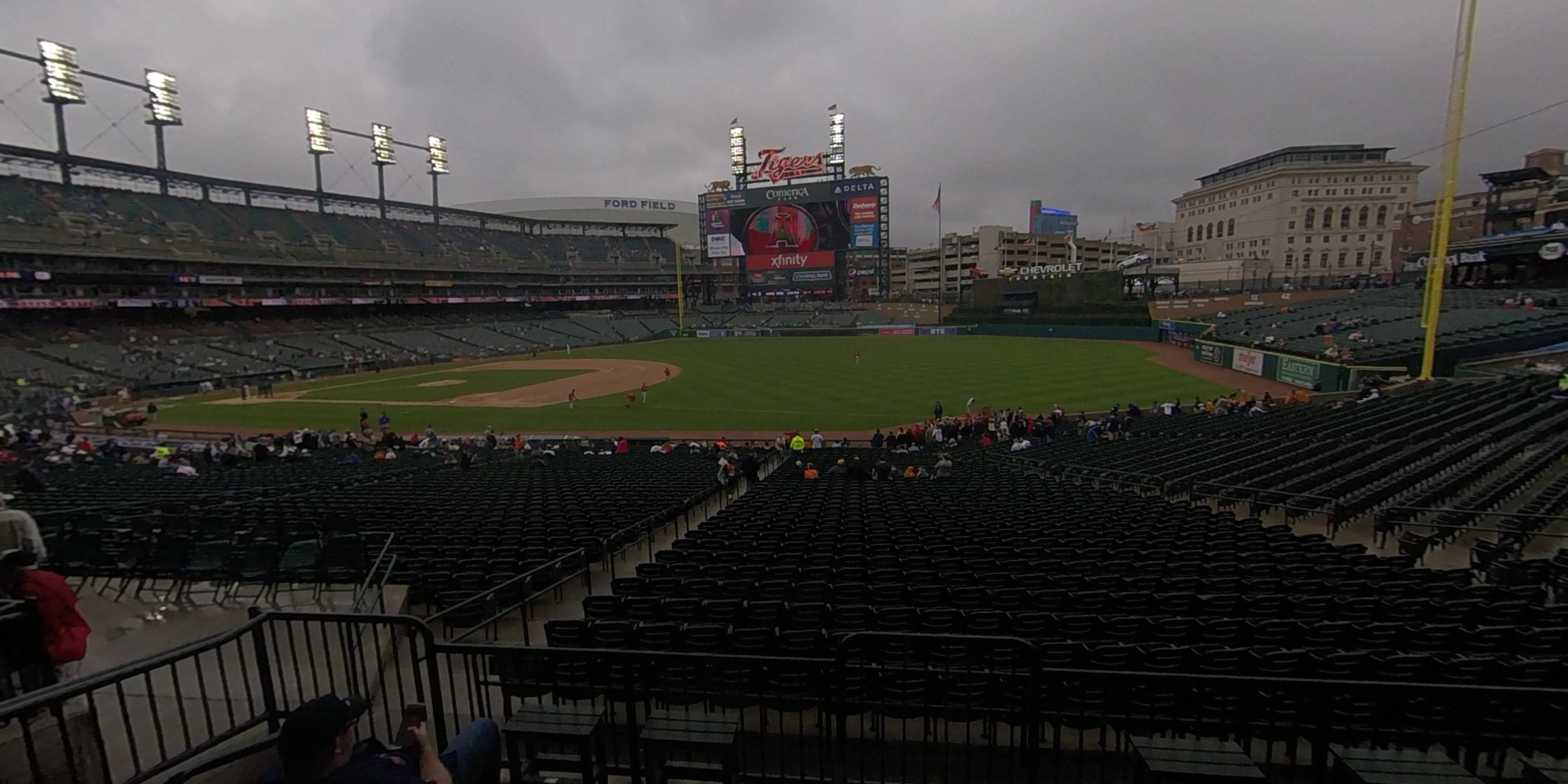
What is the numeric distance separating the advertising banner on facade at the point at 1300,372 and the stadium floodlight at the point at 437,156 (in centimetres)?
9026

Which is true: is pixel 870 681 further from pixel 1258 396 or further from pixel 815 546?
pixel 1258 396

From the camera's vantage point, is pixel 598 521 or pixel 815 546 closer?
pixel 815 546

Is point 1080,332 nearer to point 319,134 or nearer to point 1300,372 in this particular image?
point 1300,372

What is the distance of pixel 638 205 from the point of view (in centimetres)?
14162

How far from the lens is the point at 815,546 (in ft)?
30.2

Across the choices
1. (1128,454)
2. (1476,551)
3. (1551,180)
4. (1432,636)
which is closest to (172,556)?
(1432,636)

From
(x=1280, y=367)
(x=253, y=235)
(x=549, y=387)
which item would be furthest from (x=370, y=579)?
(x=253, y=235)

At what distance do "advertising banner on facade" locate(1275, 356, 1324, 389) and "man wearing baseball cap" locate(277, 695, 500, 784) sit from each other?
140 ft

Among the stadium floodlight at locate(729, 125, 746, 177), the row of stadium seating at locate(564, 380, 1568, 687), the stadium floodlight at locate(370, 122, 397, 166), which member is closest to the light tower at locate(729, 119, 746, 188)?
the stadium floodlight at locate(729, 125, 746, 177)

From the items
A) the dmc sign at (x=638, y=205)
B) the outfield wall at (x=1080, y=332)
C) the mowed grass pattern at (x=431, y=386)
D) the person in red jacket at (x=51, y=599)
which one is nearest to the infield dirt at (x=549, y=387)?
the mowed grass pattern at (x=431, y=386)

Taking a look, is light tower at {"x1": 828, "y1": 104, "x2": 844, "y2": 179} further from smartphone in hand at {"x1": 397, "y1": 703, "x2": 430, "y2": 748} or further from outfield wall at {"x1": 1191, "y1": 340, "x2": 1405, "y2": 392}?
smartphone in hand at {"x1": 397, "y1": 703, "x2": 430, "y2": 748}

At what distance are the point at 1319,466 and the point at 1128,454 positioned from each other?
189 inches

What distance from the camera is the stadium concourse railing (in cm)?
363

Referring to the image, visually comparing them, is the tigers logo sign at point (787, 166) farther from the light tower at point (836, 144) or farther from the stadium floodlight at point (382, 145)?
the stadium floodlight at point (382, 145)
